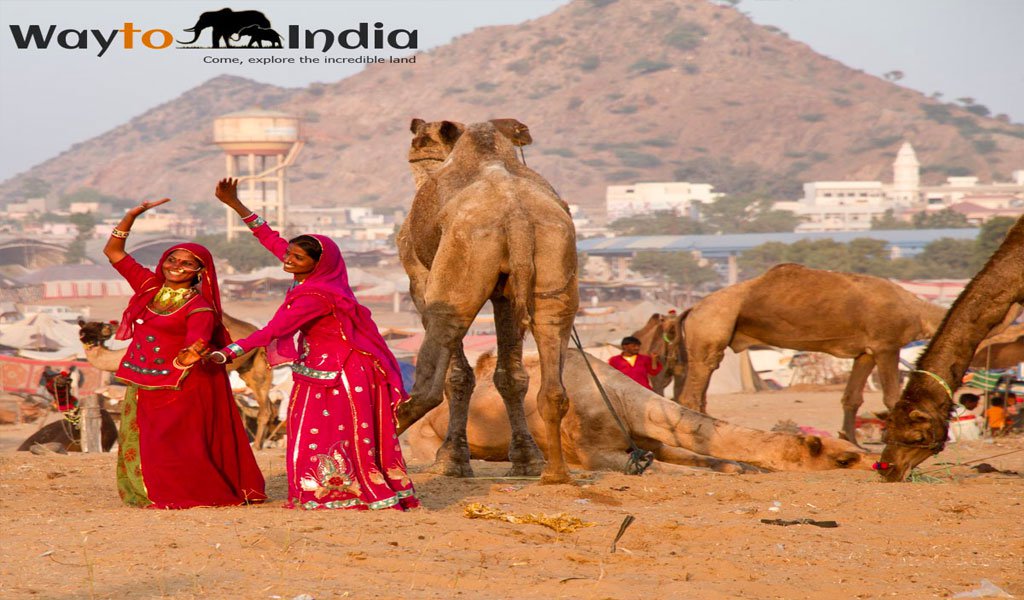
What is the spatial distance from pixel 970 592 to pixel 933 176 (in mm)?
197770

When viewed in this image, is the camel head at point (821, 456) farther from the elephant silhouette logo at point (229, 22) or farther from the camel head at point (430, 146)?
the elephant silhouette logo at point (229, 22)

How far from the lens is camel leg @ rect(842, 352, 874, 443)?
42.4 feet

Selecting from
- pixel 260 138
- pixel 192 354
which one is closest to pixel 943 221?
pixel 260 138

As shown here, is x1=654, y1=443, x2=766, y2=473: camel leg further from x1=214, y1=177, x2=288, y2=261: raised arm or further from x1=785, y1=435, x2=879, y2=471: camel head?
x1=214, y1=177, x2=288, y2=261: raised arm

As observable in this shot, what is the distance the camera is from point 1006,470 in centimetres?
987

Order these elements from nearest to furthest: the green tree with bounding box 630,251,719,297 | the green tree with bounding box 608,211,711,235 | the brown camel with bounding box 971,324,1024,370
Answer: the brown camel with bounding box 971,324,1024,370
the green tree with bounding box 630,251,719,297
the green tree with bounding box 608,211,711,235

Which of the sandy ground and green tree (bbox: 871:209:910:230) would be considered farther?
green tree (bbox: 871:209:910:230)

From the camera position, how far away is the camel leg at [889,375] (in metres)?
12.8

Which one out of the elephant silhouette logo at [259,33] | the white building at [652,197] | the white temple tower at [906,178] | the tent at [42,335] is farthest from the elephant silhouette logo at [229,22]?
the white temple tower at [906,178]

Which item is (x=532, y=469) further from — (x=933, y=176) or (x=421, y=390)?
(x=933, y=176)

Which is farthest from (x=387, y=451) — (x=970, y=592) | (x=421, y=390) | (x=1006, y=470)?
(x=1006, y=470)

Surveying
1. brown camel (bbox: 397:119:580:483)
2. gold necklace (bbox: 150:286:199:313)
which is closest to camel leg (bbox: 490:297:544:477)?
brown camel (bbox: 397:119:580:483)

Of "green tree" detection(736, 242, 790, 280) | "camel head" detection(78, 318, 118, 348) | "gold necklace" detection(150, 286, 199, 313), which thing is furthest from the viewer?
"green tree" detection(736, 242, 790, 280)

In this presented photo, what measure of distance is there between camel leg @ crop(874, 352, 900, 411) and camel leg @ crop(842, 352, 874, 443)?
0.39 ft
